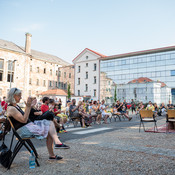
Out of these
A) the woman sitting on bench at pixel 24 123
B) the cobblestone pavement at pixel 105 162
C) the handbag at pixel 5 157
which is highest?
the woman sitting on bench at pixel 24 123

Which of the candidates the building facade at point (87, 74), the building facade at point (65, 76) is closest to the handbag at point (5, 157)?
the building facade at point (87, 74)

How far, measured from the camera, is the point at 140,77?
47.2 metres

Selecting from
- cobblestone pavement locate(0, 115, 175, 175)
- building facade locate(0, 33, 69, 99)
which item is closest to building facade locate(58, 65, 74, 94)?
building facade locate(0, 33, 69, 99)

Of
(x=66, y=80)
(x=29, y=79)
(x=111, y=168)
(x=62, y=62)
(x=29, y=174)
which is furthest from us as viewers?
(x=62, y=62)

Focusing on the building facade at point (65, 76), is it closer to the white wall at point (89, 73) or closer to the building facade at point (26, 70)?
the building facade at point (26, 70)

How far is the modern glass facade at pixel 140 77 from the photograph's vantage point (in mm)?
43719

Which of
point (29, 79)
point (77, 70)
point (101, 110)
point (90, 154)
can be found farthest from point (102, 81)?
point (90, 154)

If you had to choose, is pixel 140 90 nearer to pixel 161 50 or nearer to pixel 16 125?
pixel 161 50

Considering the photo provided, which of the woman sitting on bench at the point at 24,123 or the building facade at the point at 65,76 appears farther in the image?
the building facade at the point at 65,76

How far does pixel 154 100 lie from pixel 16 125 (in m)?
43.7

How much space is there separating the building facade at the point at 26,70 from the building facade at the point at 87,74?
10.00 m

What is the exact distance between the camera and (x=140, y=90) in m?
47.0

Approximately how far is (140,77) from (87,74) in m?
15.5

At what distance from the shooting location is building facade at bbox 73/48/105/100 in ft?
178
